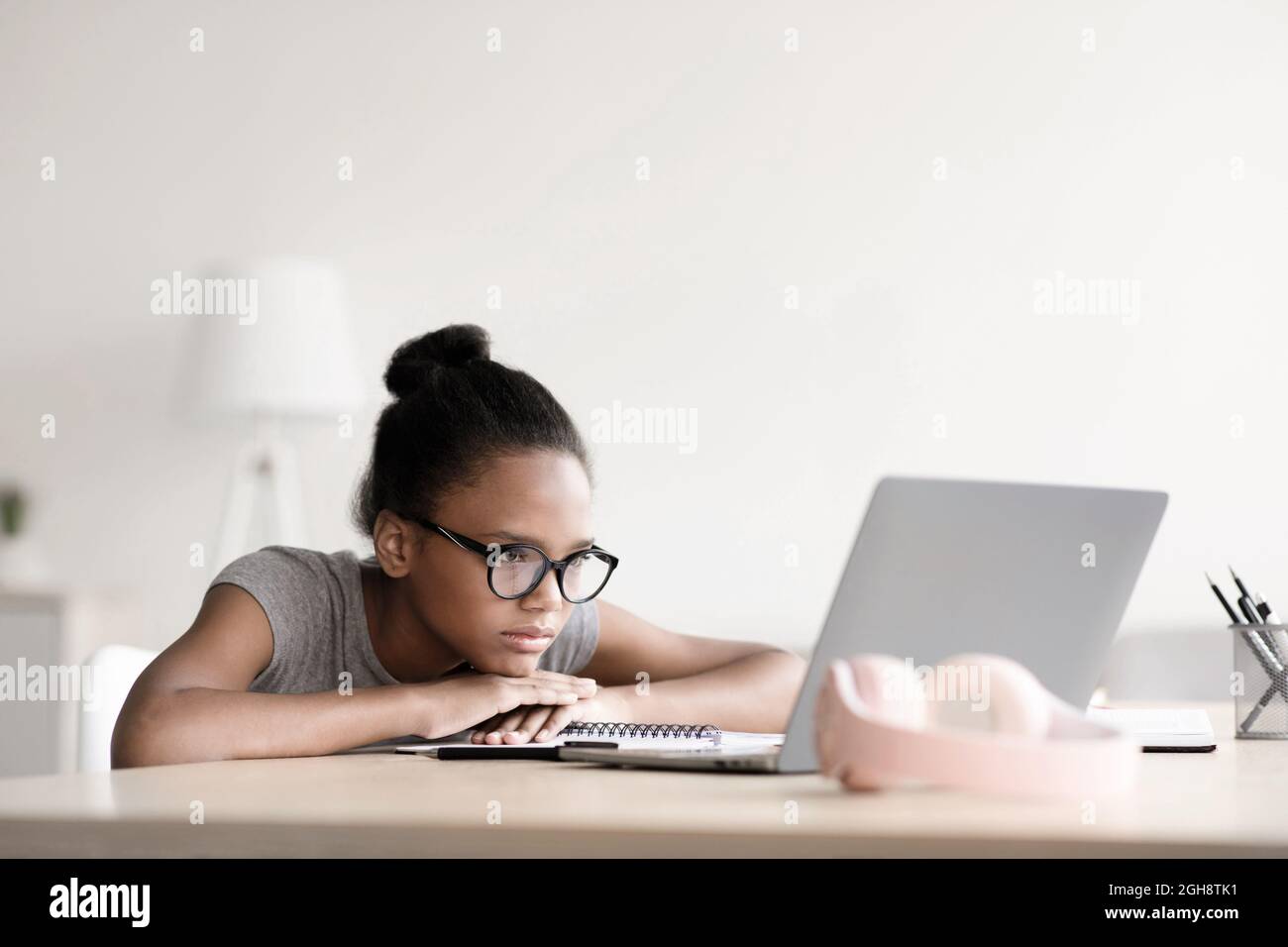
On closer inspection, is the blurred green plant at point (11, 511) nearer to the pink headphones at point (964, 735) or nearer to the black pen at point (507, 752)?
the black pen at point (507, 752)

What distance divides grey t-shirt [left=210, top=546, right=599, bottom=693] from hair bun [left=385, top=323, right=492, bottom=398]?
223 mm

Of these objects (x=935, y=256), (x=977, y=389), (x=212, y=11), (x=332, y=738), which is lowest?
(x=332, y=738)

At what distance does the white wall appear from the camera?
3158mm

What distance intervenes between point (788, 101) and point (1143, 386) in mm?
1046

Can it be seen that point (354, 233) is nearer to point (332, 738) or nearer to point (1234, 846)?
point (332, 738)

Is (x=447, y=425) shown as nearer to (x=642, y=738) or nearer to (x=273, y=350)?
(x=642, y=738)

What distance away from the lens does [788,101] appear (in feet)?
10.7

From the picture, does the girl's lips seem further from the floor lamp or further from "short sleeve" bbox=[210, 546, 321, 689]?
the floor lamp

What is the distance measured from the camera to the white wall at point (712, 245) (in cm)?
316

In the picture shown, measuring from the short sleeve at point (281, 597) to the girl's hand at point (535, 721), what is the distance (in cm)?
26

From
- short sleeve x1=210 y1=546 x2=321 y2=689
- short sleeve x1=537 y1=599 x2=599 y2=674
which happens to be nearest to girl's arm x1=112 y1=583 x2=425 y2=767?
short sleeve x1=210 y1=546 x2=321 y2=689

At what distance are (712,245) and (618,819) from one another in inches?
107

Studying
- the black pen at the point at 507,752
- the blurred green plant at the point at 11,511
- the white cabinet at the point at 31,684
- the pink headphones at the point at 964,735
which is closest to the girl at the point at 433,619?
the black pen at the point at 507,752
